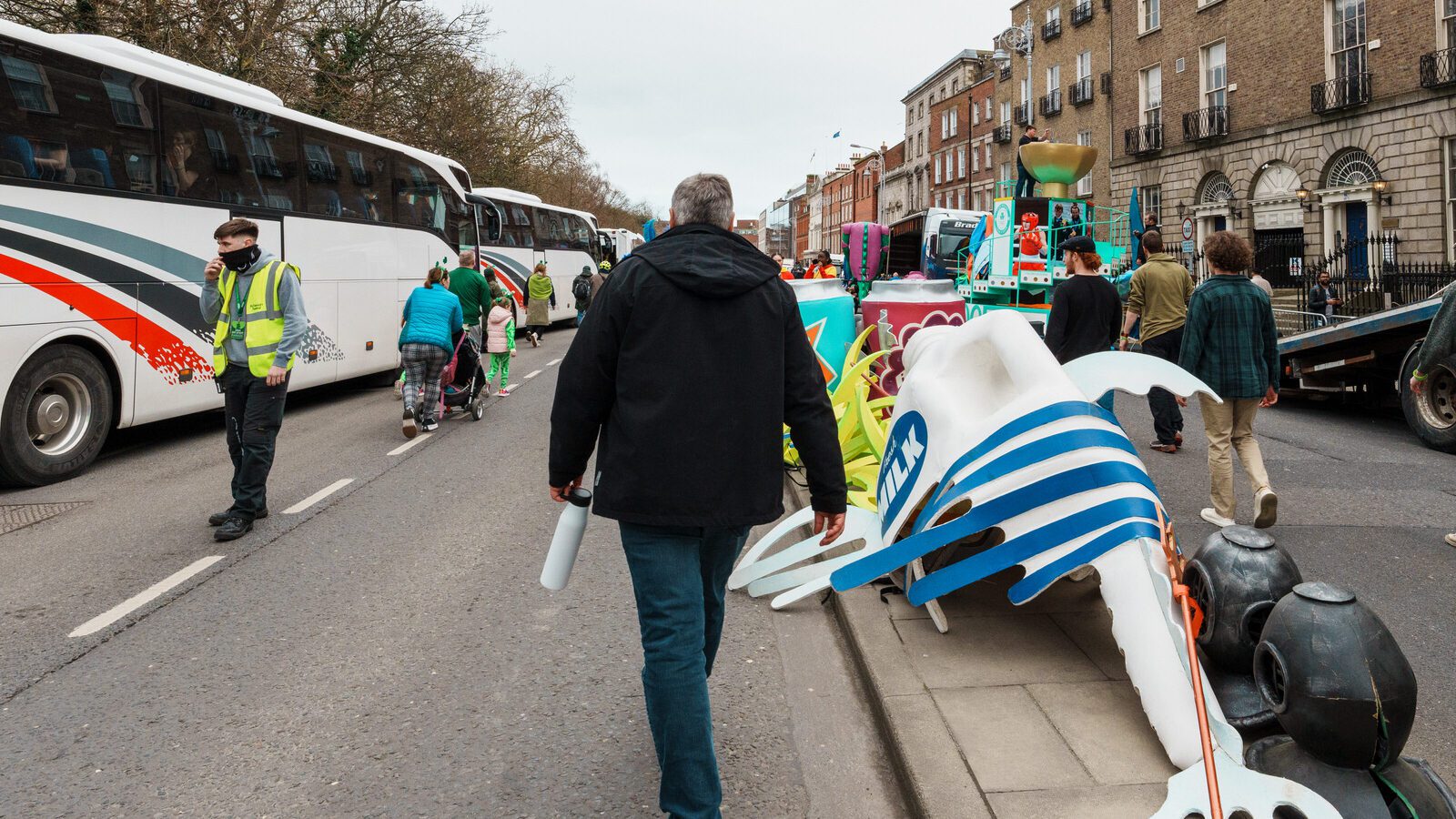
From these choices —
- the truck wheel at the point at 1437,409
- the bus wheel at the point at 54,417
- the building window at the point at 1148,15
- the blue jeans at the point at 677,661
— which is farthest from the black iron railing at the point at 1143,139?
the blue jeans at the point at 677,661

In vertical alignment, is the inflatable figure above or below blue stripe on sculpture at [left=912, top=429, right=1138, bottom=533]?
above

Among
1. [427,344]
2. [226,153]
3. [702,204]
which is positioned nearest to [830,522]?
[702,204]

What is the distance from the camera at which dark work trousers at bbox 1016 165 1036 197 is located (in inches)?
647

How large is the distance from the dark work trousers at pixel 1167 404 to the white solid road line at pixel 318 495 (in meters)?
7.15

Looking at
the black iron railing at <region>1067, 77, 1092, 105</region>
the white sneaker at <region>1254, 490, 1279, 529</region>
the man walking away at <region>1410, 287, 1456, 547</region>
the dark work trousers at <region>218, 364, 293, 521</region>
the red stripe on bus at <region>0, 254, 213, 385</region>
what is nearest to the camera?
the man walking away at <region>1410, 287, 1456, 547</region>

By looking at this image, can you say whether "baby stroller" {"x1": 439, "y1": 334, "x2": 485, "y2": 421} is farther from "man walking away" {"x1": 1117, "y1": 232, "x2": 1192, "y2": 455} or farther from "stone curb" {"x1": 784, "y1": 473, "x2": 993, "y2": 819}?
"stone curb" {"x1": 784, "y1": 473, "x2": 993, "y2": 819}

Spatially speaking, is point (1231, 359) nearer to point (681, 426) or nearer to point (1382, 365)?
point (681, 426)

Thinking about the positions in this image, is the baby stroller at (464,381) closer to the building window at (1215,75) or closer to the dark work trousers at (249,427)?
the dark work trousers at (249,427)

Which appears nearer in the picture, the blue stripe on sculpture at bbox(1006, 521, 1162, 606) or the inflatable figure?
the blue stripe on sculpture at bbox(1006, 521, 1162, 606)

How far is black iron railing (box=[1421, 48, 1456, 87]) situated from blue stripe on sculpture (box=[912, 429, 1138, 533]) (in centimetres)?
2425

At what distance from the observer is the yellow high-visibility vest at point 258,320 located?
6430mm

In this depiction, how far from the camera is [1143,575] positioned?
3.25 meters

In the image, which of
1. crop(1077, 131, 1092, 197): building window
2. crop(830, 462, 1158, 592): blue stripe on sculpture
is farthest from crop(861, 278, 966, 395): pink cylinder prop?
crop(1077, 131, 1092, 197): building window

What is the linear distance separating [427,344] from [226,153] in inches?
115
